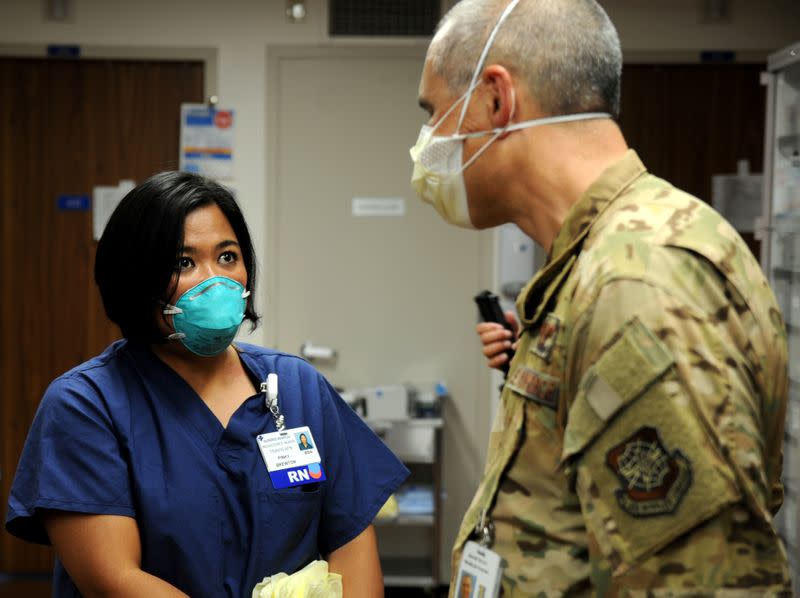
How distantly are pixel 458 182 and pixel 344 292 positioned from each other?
8.21 feet

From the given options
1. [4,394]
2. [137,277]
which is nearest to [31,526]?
[137,277]

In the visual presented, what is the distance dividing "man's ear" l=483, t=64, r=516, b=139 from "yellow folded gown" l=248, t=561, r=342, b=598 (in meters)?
0.78

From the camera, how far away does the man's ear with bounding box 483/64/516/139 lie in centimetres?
92

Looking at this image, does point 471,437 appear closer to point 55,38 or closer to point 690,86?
point 690,86

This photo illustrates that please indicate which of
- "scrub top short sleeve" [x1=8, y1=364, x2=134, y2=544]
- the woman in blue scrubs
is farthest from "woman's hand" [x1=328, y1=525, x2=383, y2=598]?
"scrub top short sleeve" [x1=8, y1=364, x2=134, y2=544]

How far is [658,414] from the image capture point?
705 mm

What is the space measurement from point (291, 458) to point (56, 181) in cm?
267

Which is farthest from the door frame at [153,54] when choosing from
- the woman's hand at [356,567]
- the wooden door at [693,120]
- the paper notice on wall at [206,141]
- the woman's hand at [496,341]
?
the woman's hand at [356,567]

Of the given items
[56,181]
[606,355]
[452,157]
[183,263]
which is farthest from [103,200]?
[606,355]

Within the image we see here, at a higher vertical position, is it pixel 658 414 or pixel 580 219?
pixel 580 219

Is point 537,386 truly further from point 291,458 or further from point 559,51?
point 291,458

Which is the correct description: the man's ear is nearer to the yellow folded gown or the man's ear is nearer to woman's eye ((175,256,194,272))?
woman's eye ((175,256,194,272))

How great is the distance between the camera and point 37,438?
1255 mm

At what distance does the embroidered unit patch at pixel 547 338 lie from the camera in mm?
812
